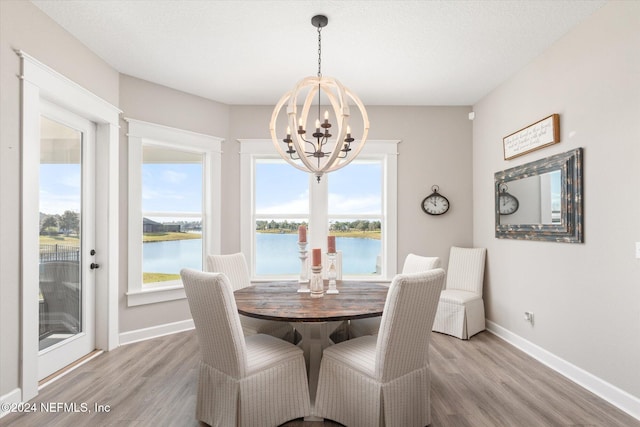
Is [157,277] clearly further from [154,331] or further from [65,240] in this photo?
[65,240]

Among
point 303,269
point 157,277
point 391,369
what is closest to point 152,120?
point 157,277

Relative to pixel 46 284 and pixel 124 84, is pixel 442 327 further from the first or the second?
pixel 124 84

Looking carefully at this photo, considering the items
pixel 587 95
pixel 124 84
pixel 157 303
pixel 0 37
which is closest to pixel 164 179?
pixel 124 84

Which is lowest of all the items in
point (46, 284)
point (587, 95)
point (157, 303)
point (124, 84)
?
point (157, 303)

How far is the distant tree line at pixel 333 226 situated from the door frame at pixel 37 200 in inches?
67.1

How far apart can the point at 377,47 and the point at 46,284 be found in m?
3.43

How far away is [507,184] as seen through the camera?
11.3ft

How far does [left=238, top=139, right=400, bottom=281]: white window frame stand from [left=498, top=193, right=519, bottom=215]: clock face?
47.7 inches

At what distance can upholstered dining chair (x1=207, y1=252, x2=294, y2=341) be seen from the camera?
258 cm

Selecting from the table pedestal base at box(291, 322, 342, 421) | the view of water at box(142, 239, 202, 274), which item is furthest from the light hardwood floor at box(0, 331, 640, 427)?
the view of water at box(142, 239, 202, 274)

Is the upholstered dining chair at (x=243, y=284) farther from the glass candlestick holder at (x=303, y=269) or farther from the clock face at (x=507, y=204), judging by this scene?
the clock face at (x=507, y=204)

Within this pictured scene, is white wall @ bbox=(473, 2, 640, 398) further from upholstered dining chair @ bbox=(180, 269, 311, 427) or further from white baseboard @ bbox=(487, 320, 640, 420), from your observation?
upholstered dining chair @ bbox=(180, 269, 311, 427)

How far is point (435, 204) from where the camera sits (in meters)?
4.20

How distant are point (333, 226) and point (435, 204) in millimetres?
1371
